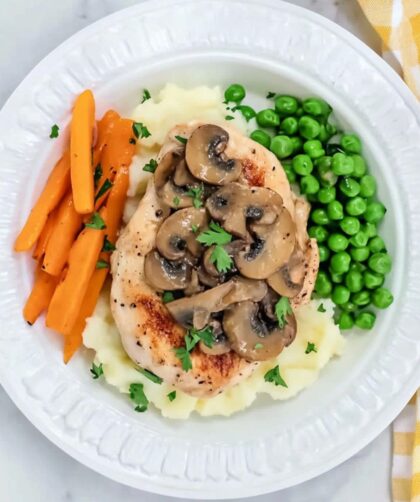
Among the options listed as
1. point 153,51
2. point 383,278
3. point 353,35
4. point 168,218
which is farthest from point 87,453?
point 353,35

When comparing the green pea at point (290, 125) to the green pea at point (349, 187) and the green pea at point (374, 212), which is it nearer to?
the green pea at point (349, 187)

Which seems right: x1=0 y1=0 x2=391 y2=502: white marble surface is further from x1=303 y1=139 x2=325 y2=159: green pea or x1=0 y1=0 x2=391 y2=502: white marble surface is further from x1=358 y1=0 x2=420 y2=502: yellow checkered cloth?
x1=303 y1=139 x2=325 y2=159: green pea

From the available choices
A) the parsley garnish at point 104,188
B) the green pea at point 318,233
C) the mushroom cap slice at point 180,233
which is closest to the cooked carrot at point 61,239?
the parsley garnish at point 104,188

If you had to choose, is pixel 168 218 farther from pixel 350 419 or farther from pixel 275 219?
pixel 350 419

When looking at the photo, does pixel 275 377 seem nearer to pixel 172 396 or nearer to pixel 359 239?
pixel 172 396

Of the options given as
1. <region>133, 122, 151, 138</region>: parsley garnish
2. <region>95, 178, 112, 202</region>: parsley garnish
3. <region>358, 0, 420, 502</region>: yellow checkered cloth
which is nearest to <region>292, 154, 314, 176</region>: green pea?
<region>358, 0, 420, 502</region>: yellow checkered cloth

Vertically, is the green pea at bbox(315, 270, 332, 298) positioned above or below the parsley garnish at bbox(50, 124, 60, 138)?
below
